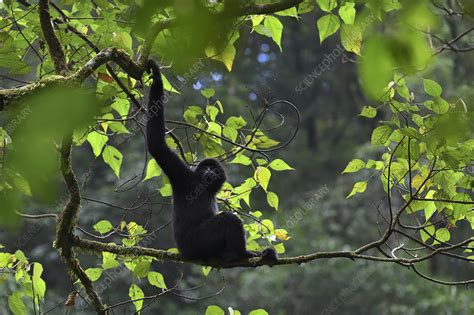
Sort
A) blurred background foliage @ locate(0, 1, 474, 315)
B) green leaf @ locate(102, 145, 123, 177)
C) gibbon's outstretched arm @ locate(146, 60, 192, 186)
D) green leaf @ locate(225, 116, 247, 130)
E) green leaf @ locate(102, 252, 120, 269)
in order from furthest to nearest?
green leaf @ locate(225, 116, 247, 130), green leaf @ locate(102, 145, 123, 177), green leaf @ locate(102, 252, 120, 269), gibbon's outstretched arm @ locate(146, 60, 192, 186), blurred background foliage @ locate(0, 1, 474, 315)

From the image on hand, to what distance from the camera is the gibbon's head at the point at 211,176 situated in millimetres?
6395

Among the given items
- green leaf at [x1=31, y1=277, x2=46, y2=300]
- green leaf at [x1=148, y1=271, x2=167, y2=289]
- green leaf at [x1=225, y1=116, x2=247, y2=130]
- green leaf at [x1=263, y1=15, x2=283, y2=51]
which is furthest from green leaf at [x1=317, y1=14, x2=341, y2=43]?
green leaf at [x1=31, y1=277, x2=46, y2=300]

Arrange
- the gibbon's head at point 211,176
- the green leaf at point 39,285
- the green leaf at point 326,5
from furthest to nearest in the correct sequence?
1. the gibbon's head at point 211,176
2. the green leaf at point 39,285
3. the green leaf at point 326,5

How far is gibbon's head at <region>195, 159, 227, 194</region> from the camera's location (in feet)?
21.0

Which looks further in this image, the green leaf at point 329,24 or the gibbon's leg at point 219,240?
the gibbon's leg at point 219,240

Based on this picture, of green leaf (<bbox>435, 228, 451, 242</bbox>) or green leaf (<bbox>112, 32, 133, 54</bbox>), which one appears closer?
green leaf (<bbox>112, 32, 133, 54</bbox>)

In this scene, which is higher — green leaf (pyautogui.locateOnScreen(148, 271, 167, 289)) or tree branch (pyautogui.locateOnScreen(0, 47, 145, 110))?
tree branch (pyautogui.locateOnScreen(0, 47, 145, 110))

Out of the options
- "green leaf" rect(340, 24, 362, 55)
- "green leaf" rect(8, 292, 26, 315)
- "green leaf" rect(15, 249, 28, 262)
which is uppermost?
"green leaf" rect(340, 24, 362, 55)

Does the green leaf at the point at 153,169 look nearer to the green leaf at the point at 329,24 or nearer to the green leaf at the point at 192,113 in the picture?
the green leaf at the point at 192,113

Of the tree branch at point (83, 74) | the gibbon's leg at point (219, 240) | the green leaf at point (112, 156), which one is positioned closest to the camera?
the tree branch at point (83, 74)

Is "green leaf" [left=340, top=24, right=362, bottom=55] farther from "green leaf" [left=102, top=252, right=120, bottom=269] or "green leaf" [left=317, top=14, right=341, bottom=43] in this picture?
"green leaf" [left=102, top=252, right=120, bottom=269]

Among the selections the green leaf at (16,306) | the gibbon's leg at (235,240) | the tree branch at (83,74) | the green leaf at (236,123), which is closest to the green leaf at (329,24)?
the green leaf at (236,123)

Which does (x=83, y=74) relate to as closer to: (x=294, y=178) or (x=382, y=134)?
(x=382, y=134)

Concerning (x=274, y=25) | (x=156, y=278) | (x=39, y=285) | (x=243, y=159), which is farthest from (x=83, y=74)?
(x=156, y=278)
